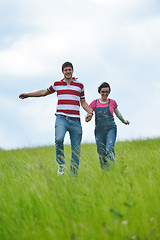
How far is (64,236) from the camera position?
3047 millimetres

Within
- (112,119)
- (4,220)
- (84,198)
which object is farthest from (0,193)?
(112,119)

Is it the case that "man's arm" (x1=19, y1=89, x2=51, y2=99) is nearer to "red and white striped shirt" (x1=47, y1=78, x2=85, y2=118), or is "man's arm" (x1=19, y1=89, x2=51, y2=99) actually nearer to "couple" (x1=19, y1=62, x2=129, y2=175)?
"couple" (x1=19, y1=62, x2=129, y2=175)

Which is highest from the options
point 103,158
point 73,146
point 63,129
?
point 63,129

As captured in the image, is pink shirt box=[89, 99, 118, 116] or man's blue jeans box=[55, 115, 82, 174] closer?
man's blue jeans box=[55, 115, 82, 174]

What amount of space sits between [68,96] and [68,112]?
0.35 metres

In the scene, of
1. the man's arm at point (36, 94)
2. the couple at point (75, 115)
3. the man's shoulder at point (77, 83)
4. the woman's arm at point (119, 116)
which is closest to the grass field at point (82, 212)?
the couple at point (75, 115)

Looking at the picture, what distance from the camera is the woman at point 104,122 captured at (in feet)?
21.7

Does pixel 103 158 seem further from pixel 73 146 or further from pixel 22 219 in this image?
pixel 22 219

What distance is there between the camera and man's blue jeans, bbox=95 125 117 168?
6551 millimetres

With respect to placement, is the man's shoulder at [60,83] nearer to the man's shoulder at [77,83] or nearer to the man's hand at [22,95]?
the man's shoulder at [77,83]

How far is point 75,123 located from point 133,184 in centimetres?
216

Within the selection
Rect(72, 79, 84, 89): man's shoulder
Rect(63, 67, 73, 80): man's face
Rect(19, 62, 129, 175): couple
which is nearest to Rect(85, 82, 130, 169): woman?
Rect(19, 62, 129, 175): couple

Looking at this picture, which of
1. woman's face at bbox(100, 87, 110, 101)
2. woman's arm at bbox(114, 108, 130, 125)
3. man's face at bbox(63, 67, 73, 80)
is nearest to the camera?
man's face at bbox(63, 67, 73, 80)

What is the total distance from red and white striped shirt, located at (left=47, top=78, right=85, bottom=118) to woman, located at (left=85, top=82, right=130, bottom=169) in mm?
683
